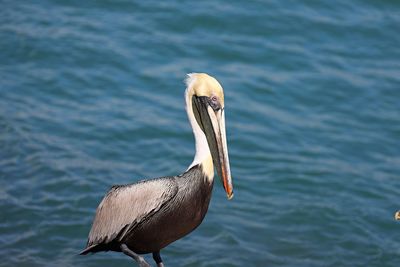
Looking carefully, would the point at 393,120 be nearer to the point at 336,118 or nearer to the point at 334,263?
the point at 336,118

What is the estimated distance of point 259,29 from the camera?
12438 mm

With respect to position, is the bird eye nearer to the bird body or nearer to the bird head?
the bird head

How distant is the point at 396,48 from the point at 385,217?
3469 mm

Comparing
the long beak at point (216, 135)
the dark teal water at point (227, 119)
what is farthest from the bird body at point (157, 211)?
the dark teal water at point (227, 119)

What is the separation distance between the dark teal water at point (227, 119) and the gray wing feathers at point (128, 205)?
1513mm

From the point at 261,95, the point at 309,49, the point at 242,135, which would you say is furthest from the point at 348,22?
the point at 242,135

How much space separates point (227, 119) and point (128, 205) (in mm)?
4379

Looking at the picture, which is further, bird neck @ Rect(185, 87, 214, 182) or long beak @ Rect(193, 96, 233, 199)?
bird neck @ Rect(185, 87, 214, 182)

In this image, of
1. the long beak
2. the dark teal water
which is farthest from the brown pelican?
the dark teal water

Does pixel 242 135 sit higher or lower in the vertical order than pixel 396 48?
lower

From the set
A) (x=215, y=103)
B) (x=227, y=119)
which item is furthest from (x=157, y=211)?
(x=227, y=119)

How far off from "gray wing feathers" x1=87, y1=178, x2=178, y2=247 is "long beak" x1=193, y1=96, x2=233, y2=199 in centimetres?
34

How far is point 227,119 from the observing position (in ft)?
35.3

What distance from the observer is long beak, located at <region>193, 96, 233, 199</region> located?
6332mm
